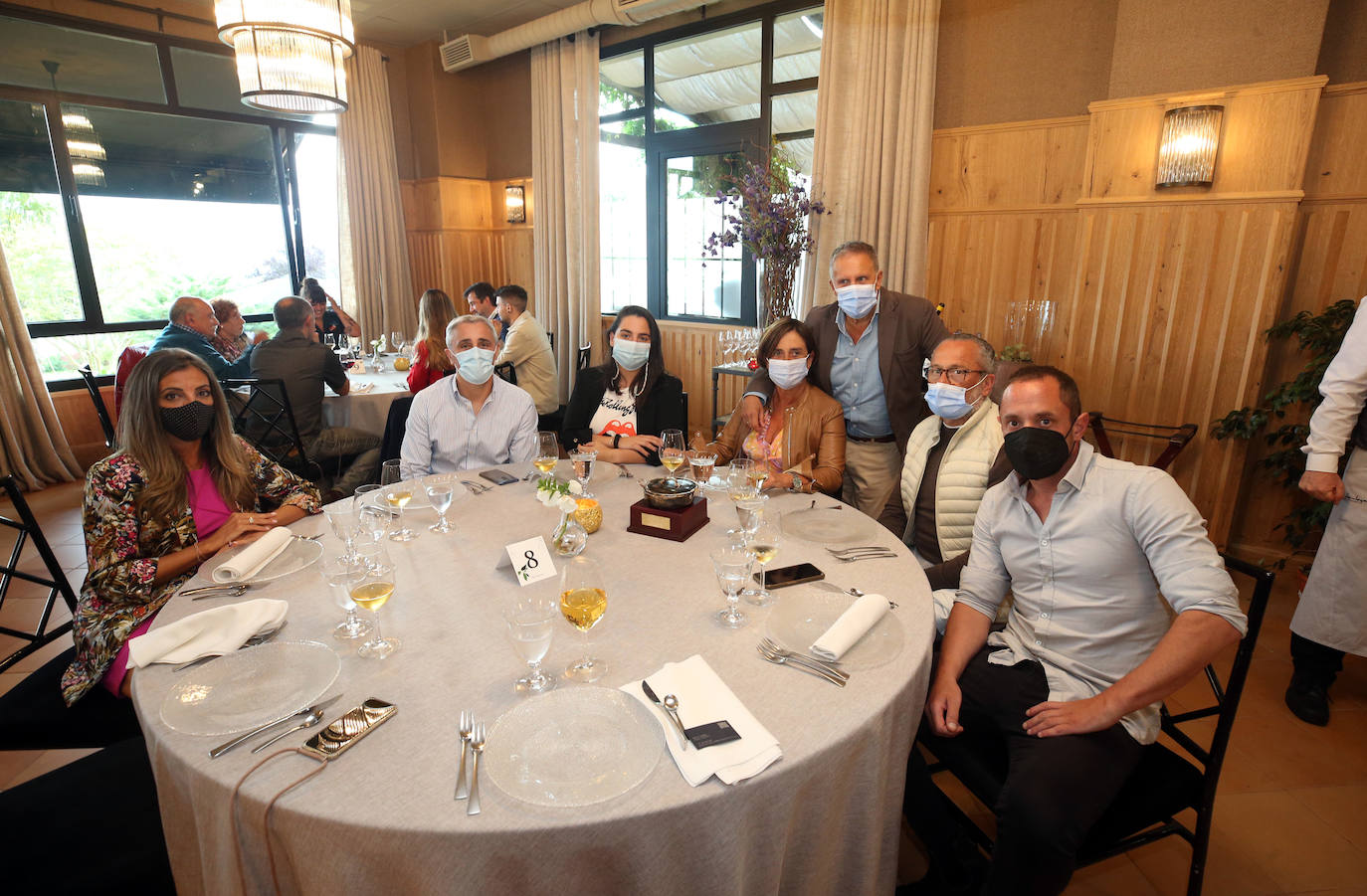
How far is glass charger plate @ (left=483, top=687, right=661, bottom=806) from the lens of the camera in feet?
3.15

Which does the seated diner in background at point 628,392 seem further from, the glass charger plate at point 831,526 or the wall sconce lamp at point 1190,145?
the wall sconce lamp at point 1190,145

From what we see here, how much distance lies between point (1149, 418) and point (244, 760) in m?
3.89

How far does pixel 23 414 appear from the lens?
475 centimetres

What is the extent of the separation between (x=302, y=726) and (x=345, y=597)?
300 millimetres

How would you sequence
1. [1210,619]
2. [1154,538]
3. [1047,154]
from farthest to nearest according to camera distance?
[1047,154] → [1154,538] → [1210,619]

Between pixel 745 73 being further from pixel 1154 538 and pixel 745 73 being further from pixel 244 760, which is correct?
pixel 244 760

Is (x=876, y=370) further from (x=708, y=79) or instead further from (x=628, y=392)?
(x=708, y=79)

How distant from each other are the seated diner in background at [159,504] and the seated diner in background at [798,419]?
157 cm

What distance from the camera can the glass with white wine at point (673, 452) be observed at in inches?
84.8

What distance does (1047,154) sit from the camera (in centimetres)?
367

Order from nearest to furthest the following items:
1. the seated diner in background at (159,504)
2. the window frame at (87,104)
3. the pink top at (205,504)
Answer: the seated diner in background at (159,504) < the pink top at (205,504) < the window frame at (87,104)

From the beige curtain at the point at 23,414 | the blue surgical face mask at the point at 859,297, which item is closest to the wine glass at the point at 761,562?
the blue surgical face mask at the point at 859,297

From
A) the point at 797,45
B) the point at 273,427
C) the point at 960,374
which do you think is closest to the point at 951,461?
the point at 960,374

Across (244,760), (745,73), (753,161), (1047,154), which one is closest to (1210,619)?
(244,760)
